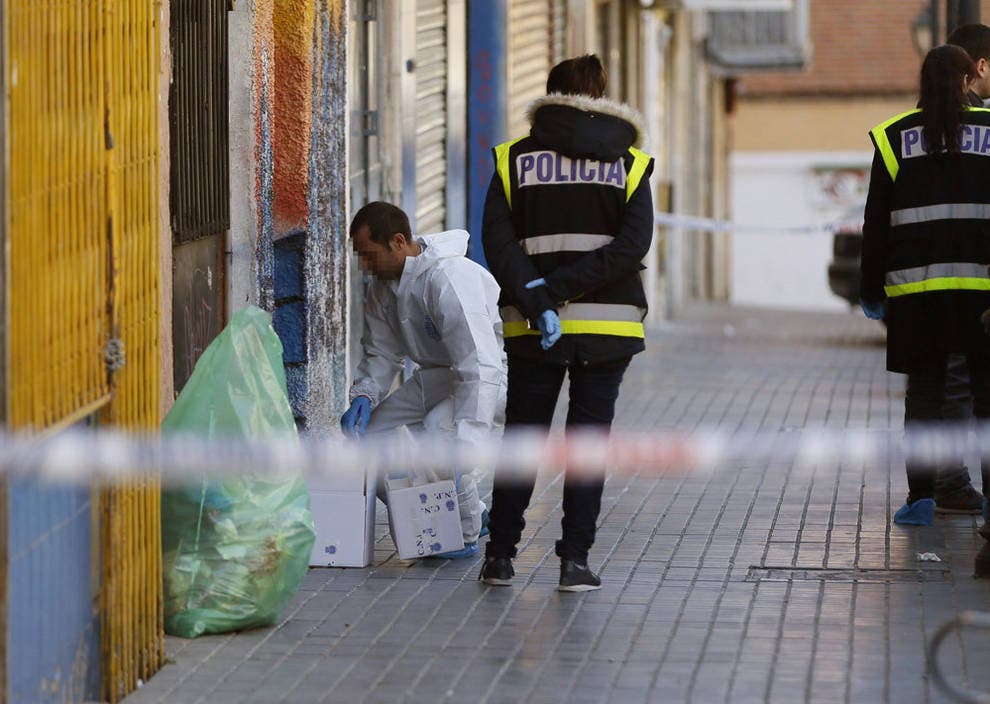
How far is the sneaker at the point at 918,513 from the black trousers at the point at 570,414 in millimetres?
1756

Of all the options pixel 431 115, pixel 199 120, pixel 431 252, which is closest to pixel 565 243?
pixel 431 252

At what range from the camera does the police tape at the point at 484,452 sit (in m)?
5.40

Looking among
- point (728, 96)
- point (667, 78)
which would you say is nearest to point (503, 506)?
point (667, 78)

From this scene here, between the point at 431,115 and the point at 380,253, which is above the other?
the point at 431,115

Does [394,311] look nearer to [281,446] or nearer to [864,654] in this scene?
[281,446]

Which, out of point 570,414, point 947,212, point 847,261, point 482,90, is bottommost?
point 847,261

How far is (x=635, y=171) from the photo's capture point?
22.6ft

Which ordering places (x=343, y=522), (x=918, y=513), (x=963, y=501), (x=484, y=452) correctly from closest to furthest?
(x=484, y=452), (x=343, y=522), (x=918, y=513), (x=963, y=501)

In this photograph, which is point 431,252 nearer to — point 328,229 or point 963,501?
point 328,229

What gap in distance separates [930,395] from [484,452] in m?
1.89

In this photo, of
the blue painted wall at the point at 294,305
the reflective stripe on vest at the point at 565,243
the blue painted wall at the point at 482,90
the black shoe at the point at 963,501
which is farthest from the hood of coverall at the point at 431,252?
the blue painted wall at the point at 482,90

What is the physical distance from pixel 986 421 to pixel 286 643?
108 inches

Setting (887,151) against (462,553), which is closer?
(462,553)

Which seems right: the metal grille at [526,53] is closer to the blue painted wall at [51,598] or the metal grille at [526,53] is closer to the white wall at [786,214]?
the blue painted wall at [51,598]
